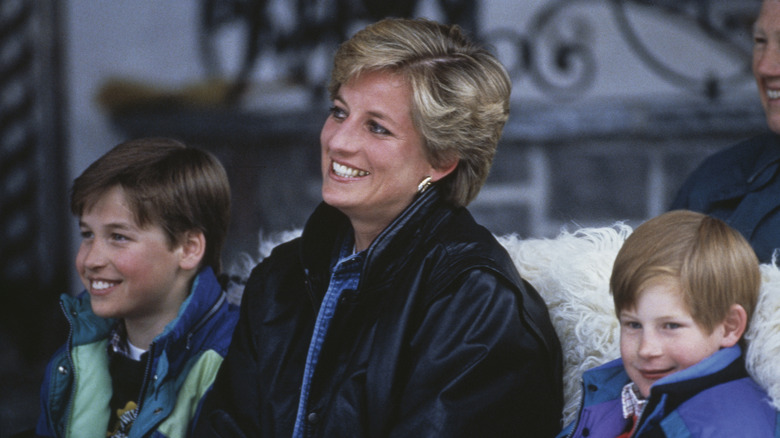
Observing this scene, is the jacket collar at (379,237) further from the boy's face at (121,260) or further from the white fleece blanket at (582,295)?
the boy's face at (121,260)

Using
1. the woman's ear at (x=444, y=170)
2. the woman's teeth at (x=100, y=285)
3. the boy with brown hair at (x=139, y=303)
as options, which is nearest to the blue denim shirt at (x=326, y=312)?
the woman's ear at (x=444, y=170)

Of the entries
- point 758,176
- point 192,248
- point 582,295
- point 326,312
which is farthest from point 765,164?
point 192,248

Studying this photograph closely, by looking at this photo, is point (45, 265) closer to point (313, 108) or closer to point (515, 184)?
point (313, 108)

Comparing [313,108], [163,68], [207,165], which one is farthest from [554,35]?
[207,165]

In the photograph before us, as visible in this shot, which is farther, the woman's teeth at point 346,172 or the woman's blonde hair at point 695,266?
the woman's teeth at point 346,172

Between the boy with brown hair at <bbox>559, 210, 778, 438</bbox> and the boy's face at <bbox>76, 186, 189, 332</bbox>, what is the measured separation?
1240 millimetres

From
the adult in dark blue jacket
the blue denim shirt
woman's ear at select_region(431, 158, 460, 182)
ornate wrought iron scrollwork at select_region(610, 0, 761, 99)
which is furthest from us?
ornate wrought iron scrollwork at select_region(610, 0, 761, 99)

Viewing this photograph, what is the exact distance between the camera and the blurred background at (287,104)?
4.43m

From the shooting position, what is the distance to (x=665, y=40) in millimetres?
4449

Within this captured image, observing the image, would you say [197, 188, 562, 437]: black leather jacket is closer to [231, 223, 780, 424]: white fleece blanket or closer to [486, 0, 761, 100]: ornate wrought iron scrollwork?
[231, 223, 780, 424]: white fleece blanket

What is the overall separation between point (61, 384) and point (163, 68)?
2858 mm

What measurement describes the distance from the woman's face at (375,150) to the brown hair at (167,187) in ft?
1.81

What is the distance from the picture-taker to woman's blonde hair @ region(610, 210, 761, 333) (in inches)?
69.1

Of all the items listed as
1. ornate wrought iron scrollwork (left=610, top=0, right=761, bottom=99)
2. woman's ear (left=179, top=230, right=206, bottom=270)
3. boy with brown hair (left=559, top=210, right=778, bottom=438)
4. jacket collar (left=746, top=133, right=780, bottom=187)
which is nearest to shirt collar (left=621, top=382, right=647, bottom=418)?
boy with brown hair (left=559, top=210, right=778, bottom=438)
